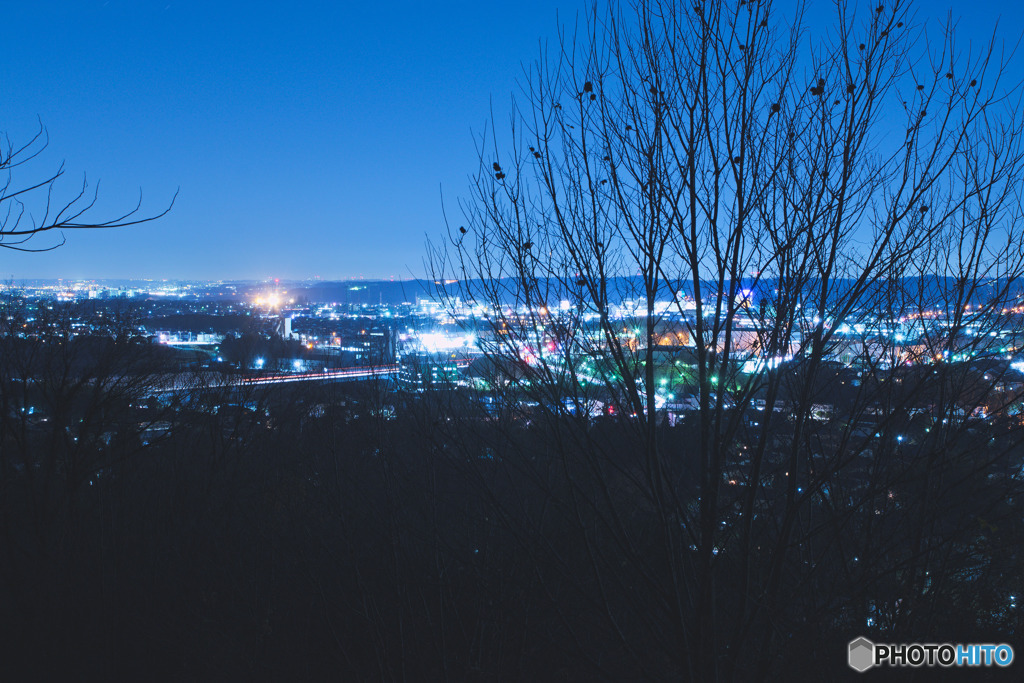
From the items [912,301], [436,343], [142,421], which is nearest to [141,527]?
[142,421]

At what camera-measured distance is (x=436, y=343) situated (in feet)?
17.5

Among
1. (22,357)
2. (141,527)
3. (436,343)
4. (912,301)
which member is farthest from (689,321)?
(22,357)

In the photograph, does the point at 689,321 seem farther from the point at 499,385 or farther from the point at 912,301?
the point at 912,301

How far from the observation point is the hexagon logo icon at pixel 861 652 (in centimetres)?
330

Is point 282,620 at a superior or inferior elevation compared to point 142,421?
inferior

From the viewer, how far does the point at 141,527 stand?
32.0 feet

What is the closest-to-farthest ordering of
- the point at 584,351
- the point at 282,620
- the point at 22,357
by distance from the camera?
the point at 584,351, the point at 282,620, the point at 22,357

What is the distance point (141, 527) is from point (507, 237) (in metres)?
9.73

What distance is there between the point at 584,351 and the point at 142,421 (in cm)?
1190

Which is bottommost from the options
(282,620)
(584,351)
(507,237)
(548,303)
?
(282,620)

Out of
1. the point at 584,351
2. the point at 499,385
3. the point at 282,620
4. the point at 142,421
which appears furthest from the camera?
the point at 142,421

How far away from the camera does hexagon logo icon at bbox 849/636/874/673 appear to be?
130 inches

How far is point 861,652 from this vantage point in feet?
10.9

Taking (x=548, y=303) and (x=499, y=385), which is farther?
(x=499, y=385)
